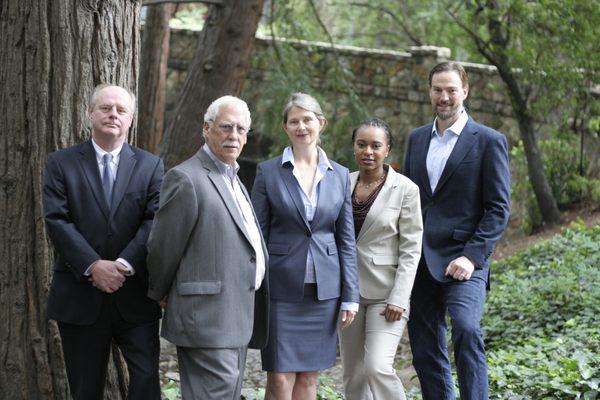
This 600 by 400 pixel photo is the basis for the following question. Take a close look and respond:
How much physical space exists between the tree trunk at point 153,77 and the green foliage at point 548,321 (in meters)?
4.93

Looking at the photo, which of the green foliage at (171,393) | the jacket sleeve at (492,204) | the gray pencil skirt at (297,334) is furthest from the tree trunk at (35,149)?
the jacket sleeve at (492,204)

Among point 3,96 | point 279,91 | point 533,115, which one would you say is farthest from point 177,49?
point 3,96

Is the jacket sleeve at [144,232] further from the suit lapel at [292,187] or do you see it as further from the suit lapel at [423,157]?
the suit lapel at [423,157]

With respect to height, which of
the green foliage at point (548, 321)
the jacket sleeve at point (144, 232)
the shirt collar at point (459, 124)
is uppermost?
the shirt collar at point (459, 124)

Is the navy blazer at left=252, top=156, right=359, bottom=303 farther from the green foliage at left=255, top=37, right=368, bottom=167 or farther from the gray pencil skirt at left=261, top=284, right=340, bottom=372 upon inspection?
the green foliage at left=255, top=37, right=368, bottom=167

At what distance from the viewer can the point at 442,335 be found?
5.55 m

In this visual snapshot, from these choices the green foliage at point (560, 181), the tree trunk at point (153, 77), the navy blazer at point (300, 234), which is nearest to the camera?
the navy blazer at point (300, 234)

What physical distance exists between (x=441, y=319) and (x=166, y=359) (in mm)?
4873

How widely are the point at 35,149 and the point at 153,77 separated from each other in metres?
8.38

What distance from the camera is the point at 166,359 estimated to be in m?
9.84

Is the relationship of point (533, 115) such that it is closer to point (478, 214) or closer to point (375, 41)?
point (478, 214)

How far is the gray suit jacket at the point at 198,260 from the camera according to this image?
4523 mm

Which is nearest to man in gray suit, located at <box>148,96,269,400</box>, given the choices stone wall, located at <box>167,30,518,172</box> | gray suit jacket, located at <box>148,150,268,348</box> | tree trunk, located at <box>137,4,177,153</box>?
gray suit jacket, located at <box>148,150,268,348</box>

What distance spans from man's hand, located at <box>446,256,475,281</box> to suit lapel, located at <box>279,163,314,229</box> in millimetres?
848
